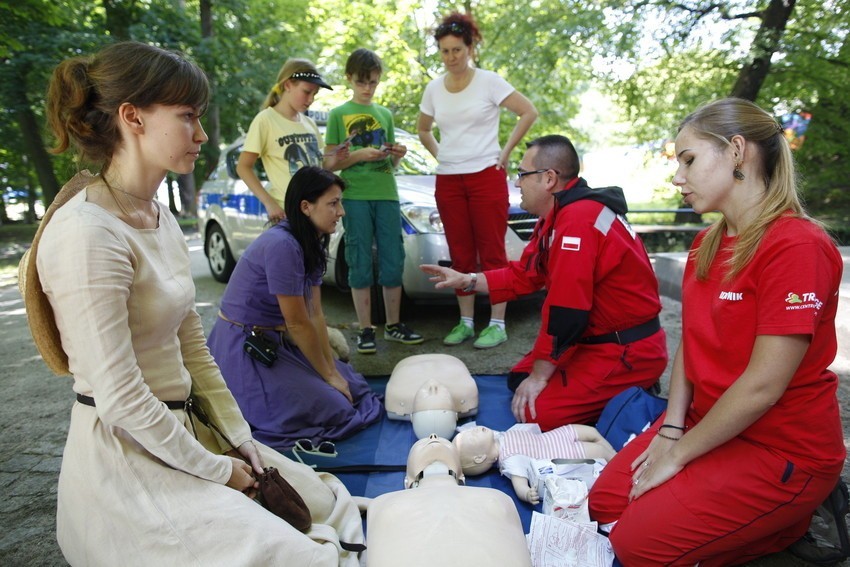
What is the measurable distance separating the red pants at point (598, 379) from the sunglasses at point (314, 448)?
3.46 ft

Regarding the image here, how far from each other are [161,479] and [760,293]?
1.81 m

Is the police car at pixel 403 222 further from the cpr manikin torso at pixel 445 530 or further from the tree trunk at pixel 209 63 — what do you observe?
the tree trunk at pixel 209 63

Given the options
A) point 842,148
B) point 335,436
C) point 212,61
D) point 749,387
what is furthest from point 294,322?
point 212,61

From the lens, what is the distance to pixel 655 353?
312 centimetres

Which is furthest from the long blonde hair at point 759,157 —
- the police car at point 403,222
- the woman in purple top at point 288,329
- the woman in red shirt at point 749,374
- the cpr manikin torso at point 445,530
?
the police car at point 403,222

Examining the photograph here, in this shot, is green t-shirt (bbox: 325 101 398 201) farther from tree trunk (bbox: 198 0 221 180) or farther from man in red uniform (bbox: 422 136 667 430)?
tree trunk (bbox: 198 0 221 180)

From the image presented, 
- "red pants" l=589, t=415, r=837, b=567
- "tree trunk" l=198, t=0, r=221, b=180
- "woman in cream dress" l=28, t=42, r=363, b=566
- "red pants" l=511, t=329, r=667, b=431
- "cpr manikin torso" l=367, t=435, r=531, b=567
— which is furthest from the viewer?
"tree trunk" l=198, t=0, r=221, b=180

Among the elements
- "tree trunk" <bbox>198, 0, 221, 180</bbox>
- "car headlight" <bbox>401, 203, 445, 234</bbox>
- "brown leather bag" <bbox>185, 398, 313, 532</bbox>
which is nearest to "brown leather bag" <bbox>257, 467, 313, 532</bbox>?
"brown leather bag" <bbox>185, 398, 313, 532</bbox>

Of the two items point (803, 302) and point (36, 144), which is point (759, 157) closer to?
point (803, 302)

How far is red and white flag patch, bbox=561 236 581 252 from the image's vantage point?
2.96 m

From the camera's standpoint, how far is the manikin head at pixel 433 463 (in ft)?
7.67

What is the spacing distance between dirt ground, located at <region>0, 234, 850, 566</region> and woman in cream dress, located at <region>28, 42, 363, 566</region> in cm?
102

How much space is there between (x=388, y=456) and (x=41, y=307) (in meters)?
1.83

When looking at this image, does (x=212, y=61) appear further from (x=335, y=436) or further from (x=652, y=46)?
(x=335, y=436)
